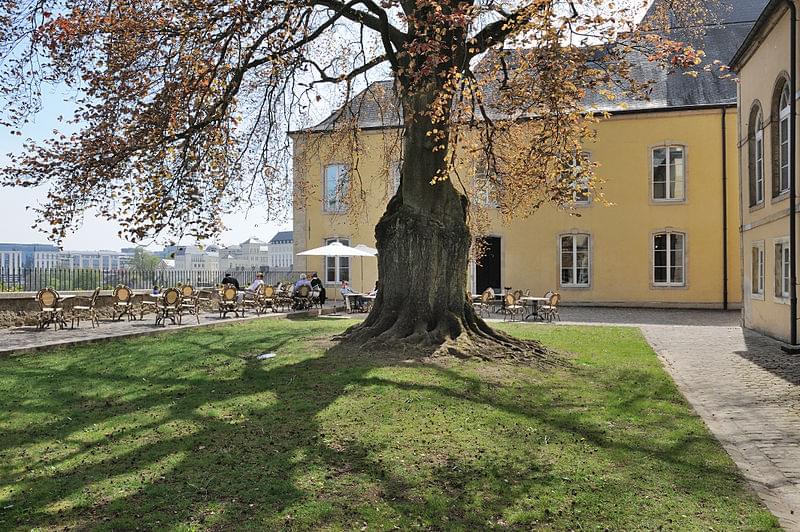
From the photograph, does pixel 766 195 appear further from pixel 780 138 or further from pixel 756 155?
pixel 756 155

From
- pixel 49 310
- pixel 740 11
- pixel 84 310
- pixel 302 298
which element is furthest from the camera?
pixel 740 11

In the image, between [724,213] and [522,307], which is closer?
[522,307]

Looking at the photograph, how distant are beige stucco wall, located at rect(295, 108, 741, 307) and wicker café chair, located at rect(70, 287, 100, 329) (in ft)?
28.4

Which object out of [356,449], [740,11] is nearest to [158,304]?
[356,449]

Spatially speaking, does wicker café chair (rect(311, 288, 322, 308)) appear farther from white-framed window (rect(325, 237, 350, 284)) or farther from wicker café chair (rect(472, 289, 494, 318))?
white-framed window (rect(325, 237, 350, 284))

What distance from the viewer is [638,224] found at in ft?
85.8

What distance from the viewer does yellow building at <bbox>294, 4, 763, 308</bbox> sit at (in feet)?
82.5

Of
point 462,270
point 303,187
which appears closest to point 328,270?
point 303,187

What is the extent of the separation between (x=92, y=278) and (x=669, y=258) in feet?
67.1

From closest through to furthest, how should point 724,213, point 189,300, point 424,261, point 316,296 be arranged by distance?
1. point 424,261
2. point 189,300
3. point 316,296
4. point 724,213

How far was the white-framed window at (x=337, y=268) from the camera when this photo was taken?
30281 mm

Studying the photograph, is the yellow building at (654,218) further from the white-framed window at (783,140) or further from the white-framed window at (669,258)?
the white-framed window at (783,140)

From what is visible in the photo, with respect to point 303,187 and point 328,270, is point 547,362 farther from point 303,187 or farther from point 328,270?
point 328,270

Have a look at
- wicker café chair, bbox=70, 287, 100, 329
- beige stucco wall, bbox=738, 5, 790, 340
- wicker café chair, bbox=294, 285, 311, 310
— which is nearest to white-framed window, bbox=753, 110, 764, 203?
beige stucco wall, bbox=738, 5, 790, 340
